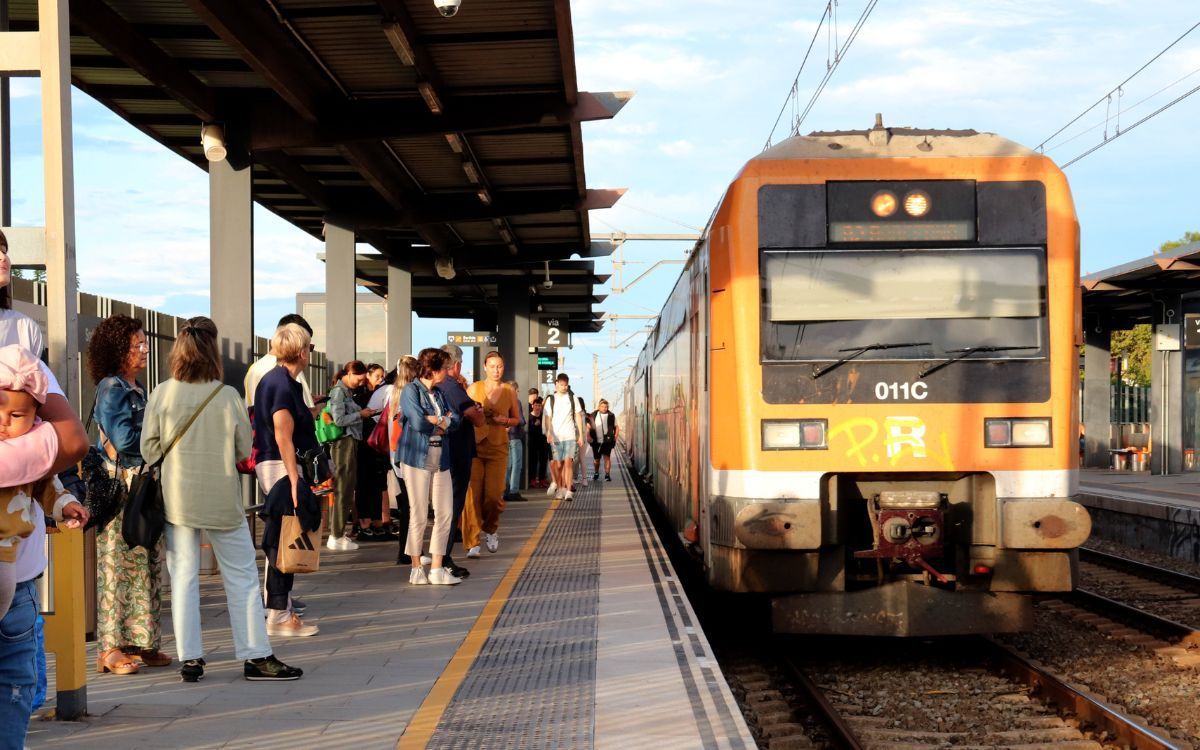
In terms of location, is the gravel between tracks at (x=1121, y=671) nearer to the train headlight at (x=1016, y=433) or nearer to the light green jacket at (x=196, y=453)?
the train headlight at (x=1016, y=433)

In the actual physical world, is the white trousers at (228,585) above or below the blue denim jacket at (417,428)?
below

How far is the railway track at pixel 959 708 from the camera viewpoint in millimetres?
6406

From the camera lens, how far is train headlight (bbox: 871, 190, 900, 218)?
8.09 meters

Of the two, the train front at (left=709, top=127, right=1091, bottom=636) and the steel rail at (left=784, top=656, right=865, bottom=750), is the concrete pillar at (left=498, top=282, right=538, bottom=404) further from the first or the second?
the steel rail at (left=784, top=656, right=865, bottom=750)

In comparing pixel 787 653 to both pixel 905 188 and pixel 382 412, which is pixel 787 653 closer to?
pixel 905 188

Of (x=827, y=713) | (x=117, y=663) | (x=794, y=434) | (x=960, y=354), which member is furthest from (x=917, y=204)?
(x=117, y=663)

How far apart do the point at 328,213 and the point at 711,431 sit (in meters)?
10.2

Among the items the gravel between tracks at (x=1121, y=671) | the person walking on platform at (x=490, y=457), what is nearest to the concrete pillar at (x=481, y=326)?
the person walking on platform at (x=490, y=457)

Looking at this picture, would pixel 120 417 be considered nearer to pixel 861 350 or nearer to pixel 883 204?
pixel 861 350

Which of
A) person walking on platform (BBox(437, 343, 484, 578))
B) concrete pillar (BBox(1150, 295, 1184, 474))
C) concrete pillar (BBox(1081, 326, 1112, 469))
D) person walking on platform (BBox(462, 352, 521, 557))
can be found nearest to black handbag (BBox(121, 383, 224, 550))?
person walking on platform (BBox(437, 343, 484, 578))

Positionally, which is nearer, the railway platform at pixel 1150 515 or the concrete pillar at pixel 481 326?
the railway platform at pixel 1150 515

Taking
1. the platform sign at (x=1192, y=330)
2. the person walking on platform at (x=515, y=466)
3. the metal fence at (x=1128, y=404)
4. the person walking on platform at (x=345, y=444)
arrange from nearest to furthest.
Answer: the person walking on platform at (x=345, y=444) < the person walking on platform at (x=515, y=466) < the platform sign at (x=1192, y=330) < the metal fence at (x=1128, y=404)

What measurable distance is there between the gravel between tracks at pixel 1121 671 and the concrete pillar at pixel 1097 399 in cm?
2265

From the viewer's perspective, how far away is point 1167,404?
25844 millimetres
